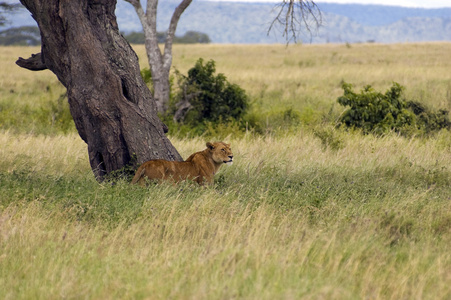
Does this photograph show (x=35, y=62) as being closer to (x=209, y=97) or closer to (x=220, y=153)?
(x=220, y=153)

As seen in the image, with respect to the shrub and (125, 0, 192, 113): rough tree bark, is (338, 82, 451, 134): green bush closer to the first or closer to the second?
the shrub

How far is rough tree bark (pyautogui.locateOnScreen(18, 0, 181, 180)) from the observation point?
764 centimetres

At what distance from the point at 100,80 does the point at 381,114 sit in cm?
930

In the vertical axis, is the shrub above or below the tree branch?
below

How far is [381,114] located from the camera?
589 inches

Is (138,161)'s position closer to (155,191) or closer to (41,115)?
(155,191)

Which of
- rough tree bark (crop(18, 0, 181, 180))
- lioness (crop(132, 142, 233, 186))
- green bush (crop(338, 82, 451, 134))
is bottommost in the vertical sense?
green bush (crop(338, 82, 451, 134))

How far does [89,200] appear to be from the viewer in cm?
649

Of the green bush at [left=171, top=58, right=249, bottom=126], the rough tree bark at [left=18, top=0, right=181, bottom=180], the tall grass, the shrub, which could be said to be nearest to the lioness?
the tall grass

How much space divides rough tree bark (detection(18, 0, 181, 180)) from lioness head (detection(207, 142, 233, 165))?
80 centimetres

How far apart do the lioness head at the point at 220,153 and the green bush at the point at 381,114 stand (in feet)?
24.0

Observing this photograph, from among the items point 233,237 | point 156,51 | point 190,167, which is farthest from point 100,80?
point 156,51

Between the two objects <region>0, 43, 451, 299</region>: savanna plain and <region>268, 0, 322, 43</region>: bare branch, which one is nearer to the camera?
<region>0, 43, 451, 299</region>: savanna plain

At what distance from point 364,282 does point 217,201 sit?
7.94ft
